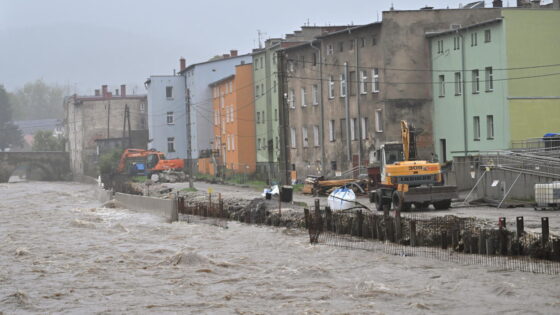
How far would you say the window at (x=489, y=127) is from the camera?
5509cm

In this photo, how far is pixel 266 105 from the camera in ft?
286

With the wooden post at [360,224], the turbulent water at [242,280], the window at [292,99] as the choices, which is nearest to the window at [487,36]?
the turbulent water at [242,280]

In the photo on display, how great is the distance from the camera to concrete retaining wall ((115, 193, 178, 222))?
1757 inches

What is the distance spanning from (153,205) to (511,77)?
2139 centimetres

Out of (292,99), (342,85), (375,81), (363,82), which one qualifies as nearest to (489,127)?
(375,81)

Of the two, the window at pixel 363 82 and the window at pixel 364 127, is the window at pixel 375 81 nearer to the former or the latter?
the window at pixel 363 82

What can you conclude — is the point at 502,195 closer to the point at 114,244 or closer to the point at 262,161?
the point at 114,244

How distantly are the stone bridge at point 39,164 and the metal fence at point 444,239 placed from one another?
98162mm

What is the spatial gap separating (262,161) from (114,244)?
177ft

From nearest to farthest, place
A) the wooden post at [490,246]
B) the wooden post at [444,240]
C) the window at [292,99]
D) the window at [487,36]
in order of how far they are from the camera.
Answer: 1. the wooden post at [490,246]
2. the wooden post at [444,240]
3. the window at [487,36]
4. the window at [292,99]

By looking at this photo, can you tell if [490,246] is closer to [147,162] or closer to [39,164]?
[147,162]

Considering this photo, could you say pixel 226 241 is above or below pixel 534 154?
below

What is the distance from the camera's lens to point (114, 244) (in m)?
34.9

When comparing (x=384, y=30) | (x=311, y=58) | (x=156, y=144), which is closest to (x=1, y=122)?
(x=156, y=144)
